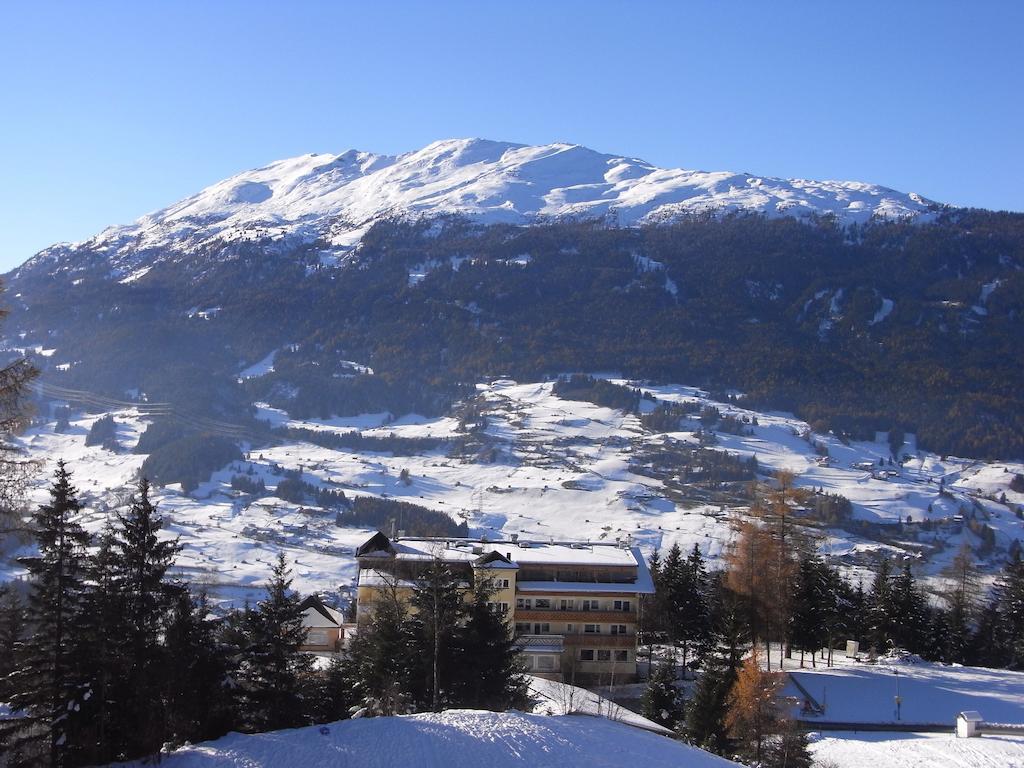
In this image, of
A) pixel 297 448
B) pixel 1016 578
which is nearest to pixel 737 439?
pixel 297 448

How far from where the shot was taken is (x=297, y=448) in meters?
167

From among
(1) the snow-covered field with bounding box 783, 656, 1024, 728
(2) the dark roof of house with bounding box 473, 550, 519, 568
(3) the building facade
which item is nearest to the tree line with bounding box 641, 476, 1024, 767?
(3) the building facade

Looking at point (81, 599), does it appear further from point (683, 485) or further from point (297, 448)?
point (297, 448)

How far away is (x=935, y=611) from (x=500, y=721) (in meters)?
39.3

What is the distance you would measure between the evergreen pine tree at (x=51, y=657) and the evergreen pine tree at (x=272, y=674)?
5276mm

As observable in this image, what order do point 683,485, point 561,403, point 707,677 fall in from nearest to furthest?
1. point 707,677
2. point 683,485
3. point 561,403

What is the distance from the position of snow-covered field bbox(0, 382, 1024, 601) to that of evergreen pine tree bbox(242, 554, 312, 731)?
200 ft

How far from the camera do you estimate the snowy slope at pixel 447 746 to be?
806 inches

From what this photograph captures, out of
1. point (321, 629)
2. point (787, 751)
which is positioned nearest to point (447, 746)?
point (787, 751)

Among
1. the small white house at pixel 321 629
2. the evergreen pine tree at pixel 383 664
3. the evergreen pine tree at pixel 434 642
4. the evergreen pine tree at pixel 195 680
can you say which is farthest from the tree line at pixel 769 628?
the small white house at pixel 321 629

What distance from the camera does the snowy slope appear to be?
806 inches

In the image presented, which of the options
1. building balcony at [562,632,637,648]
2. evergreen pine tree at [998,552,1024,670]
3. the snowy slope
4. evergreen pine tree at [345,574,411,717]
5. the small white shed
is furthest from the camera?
evergreen pine tree at [998,552,1024,670]

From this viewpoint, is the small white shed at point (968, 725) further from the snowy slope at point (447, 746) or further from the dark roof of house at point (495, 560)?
the dark roof of house at point (495, 560)

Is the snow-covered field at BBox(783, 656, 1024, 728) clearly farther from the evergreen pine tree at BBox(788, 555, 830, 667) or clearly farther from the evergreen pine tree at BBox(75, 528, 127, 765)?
the evergreen pine tree at BBox(75, 528, 127, 765)
